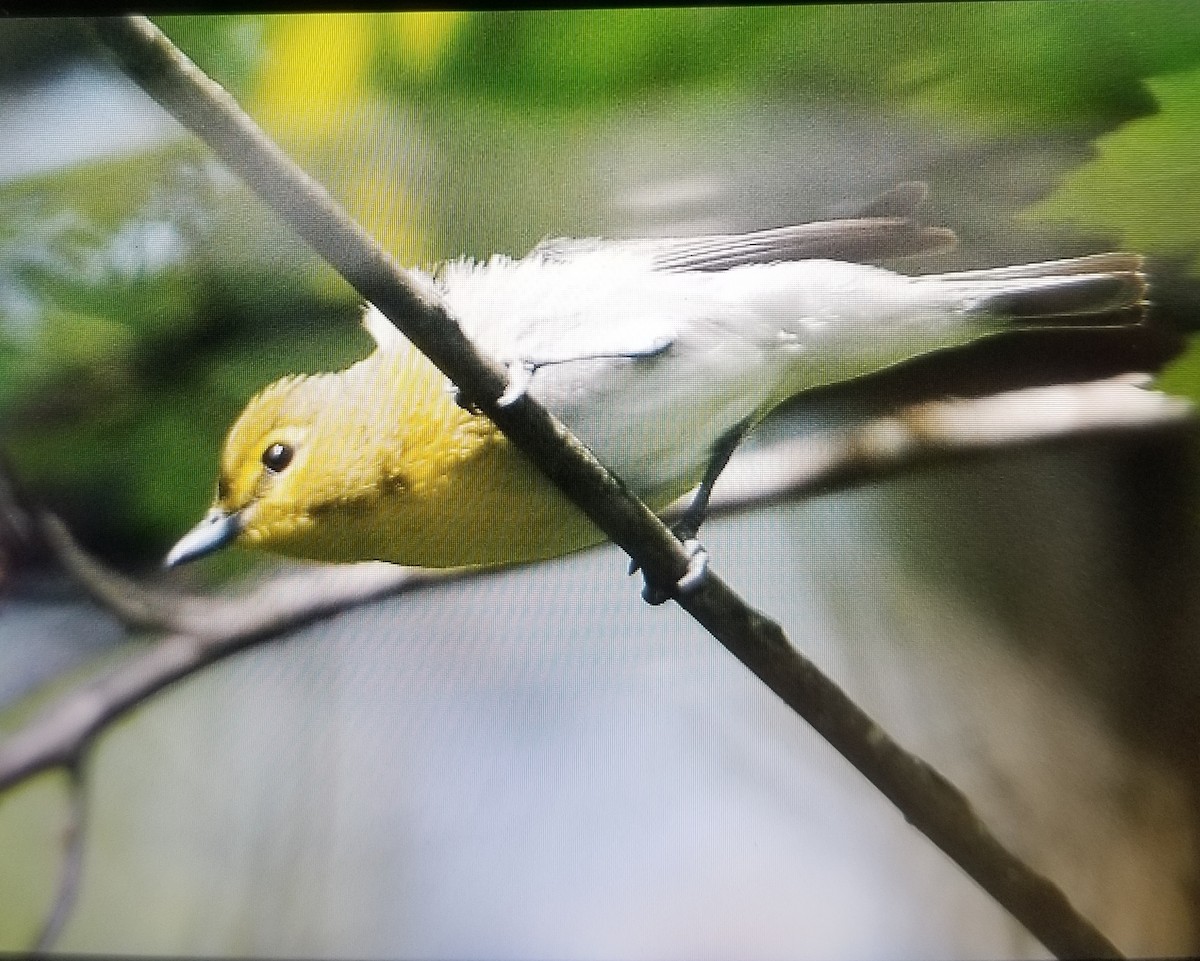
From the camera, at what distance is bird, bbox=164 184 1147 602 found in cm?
68

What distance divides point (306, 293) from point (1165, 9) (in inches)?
27.7

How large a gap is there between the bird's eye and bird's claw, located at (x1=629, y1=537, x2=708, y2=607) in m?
0.25

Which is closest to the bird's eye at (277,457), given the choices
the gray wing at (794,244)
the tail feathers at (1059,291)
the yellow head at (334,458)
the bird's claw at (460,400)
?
the yellow head at (334,458)

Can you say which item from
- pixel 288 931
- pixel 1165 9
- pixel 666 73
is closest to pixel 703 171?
pixel 666 73

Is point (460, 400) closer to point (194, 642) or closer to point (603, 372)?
point (603, 372)

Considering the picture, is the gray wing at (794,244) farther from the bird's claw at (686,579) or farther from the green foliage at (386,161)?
the bird's claw at (686,579)

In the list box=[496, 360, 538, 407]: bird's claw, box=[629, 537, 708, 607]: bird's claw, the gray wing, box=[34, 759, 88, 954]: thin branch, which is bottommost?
box=[34, 759, 88, 954]: thin branch

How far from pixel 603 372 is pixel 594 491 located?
104mm

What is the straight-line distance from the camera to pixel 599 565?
706 millimetres

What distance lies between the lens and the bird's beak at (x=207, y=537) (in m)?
0.69

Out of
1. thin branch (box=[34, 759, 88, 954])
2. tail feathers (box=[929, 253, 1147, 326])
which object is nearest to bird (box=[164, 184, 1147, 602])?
tail feathers (box=[929, 253, 1147, 326])

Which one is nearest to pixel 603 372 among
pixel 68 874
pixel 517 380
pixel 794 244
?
pixel 517 380

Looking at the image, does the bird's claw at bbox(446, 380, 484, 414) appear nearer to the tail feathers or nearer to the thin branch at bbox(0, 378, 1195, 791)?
the thin branch at bbox(0, 378, 1195, 791)

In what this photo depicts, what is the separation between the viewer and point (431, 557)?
704 millimetres
